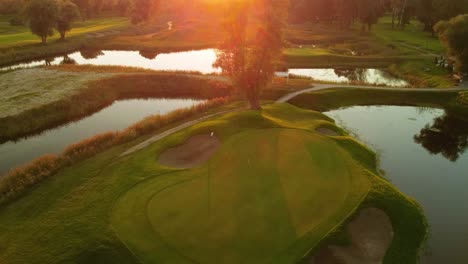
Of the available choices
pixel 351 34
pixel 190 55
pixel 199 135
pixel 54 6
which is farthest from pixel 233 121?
pixel 351 34

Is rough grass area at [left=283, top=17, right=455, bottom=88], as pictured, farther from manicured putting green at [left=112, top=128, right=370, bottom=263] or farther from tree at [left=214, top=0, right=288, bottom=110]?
manicured putting green at [left=112, top=128, right=370, bottom=263]

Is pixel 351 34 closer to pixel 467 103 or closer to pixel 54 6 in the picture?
pixel 467 103

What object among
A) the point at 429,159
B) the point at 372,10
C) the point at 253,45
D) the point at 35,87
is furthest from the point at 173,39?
the point at 429,159

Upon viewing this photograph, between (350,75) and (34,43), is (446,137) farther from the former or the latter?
(34,43)

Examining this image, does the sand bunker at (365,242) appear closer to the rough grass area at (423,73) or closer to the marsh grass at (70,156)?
the marsh grass at (70,156)

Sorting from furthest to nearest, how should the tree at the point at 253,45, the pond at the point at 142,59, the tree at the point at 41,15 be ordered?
1. the tree at the point at 41,15
2. the pond at the point at 142,59
3. the tree at the point at 253,45

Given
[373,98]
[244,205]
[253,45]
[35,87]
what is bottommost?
[244,205]

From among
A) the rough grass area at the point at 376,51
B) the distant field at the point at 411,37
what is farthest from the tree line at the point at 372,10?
the rough grass area at the point at 376,51
